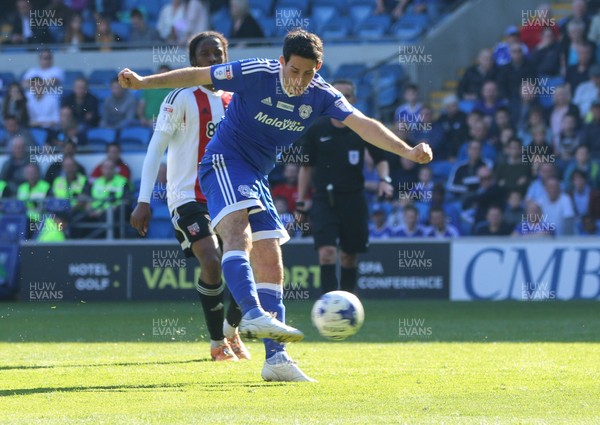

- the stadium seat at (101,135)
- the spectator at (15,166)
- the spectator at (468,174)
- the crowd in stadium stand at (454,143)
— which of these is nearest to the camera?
the crowd in stadium stand at (454,143)

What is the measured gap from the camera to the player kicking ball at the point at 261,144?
736 centimetres

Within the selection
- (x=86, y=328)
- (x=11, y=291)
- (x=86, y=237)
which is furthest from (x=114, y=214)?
(x=86, y=328)

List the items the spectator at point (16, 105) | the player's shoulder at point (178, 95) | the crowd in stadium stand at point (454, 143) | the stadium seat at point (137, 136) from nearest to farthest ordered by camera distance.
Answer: the player's shoulder at point (178, 95), the crowd in stadium stand at point (454, 143), the stadium seat at point (137, 136), the spectator at point (16, 105)

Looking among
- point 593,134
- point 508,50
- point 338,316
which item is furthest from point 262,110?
point 508,50

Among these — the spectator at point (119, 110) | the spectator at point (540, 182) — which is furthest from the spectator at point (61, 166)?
the spectator at point (540, 182)

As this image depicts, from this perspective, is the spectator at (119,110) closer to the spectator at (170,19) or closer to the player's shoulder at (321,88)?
the spectator at (170,19)

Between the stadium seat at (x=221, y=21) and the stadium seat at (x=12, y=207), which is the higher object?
the stadium seat at (x=221, y=21)

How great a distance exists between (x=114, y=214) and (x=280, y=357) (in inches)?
418

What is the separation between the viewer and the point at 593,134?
58.3 feet

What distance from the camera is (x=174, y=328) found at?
38.9 ft

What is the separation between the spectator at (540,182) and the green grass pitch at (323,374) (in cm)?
370

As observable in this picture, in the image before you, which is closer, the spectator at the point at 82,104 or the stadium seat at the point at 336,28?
the spectator at the point at 82,104

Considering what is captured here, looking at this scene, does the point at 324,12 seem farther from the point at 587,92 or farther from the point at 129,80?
the point at 129,80

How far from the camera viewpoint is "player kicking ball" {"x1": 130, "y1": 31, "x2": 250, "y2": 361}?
9.09 metres
